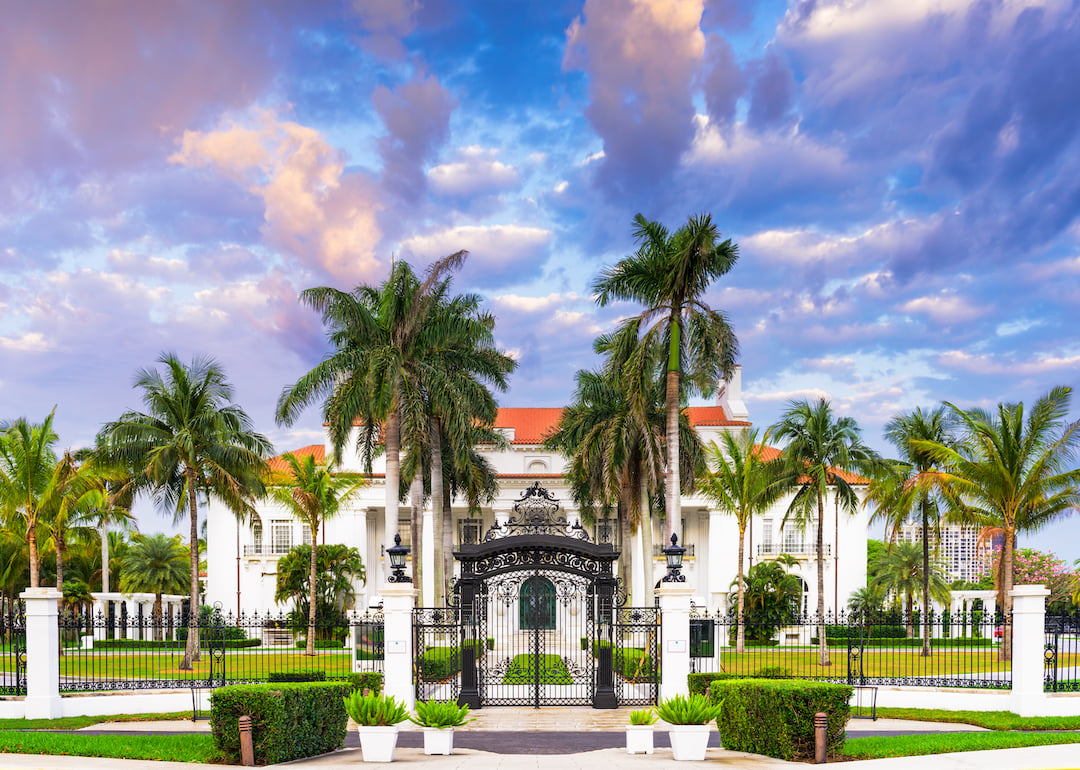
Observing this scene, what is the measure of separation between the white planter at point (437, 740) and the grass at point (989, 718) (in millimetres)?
9553

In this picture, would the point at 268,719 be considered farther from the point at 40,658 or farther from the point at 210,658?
the point at 40,658

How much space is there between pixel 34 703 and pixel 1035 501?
2454 cm

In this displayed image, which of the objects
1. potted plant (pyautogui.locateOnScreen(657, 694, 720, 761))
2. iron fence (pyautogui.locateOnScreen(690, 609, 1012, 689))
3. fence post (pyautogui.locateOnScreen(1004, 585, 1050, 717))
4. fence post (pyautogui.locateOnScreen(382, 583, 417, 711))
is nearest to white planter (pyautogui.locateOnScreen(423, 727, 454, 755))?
potted plant (pyautogui.locateOnScreen(657, 694, 720, 761))

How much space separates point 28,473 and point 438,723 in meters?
23.0

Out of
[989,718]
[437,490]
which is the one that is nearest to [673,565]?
[989,718]

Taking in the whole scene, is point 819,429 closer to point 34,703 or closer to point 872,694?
point 872,694

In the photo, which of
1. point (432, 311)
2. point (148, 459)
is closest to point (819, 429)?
point (432, 311)

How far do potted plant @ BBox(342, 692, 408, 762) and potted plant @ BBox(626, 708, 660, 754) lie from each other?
3438 mm

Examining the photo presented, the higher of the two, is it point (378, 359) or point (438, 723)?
point (378, 359)

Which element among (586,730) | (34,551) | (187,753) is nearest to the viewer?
(187,753)

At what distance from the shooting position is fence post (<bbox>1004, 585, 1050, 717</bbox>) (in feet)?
61.1

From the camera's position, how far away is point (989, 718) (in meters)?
18.3

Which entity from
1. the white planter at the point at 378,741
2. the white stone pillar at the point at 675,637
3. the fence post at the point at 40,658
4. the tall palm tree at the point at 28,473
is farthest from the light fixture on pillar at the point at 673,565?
the tall palm tree at the point at 28,473

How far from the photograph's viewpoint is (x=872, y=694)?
65.6 ft
